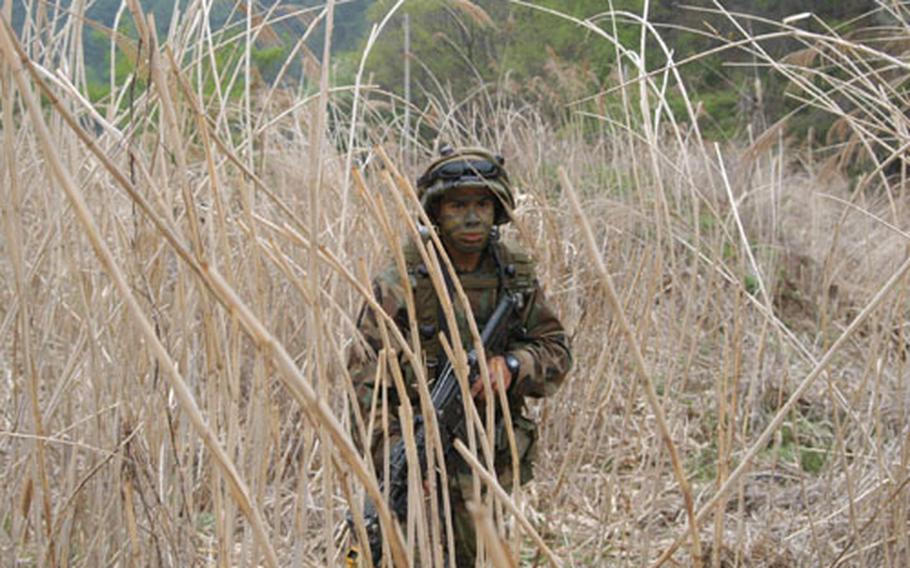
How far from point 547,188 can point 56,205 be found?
7.05 ft

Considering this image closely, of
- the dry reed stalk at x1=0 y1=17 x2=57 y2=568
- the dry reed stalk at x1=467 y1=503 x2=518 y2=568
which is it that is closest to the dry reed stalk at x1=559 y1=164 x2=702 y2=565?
the dry reed stalk at x1=467 y1=503 x2=518 y2=568

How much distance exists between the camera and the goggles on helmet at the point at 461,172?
127cm

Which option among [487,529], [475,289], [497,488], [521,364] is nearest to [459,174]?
[475,289]

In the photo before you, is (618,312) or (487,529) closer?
(487,529)

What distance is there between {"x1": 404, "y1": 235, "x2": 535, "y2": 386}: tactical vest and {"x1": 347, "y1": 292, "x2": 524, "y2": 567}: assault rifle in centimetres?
4

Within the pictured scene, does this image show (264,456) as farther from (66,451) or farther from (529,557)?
(529,557)

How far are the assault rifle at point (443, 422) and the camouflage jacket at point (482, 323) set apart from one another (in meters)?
0.04

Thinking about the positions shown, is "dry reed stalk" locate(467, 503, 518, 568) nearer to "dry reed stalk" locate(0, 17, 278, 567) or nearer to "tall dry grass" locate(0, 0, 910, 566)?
"tall dry grass" locate(0, 0, 910, 566)

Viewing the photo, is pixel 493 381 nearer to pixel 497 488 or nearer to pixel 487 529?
pixel 497 488

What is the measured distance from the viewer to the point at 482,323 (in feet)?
4.36

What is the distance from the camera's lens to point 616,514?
6.47 ft

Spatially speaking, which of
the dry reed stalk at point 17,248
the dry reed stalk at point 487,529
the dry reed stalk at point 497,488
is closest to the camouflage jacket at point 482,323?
the dry reed stalk at point 17,248

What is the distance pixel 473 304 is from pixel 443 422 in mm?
226

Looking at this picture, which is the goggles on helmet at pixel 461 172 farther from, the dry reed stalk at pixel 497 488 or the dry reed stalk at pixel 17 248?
the dry reed stalk at pixel 497 488
